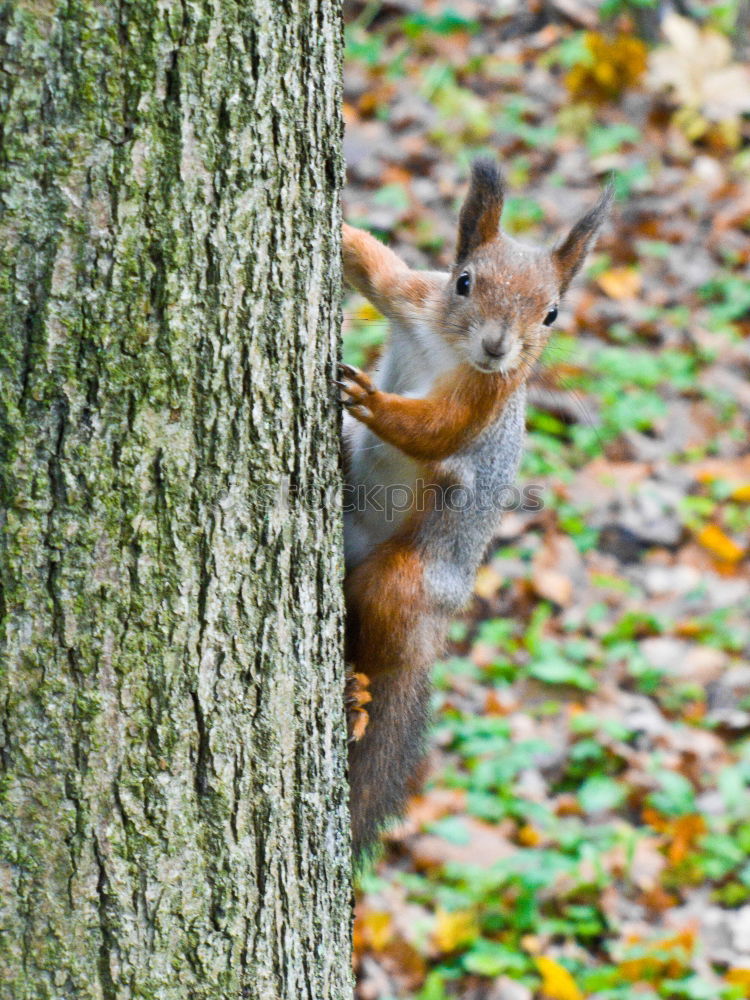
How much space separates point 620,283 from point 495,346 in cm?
420

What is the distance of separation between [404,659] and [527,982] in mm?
1347

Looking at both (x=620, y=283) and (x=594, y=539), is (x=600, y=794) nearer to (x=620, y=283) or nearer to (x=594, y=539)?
(x=594, y=539)

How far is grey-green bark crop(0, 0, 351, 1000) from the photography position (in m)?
1.52

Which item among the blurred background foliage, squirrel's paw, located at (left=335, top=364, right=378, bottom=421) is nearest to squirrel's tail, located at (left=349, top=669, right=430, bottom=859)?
the blurred background foliage

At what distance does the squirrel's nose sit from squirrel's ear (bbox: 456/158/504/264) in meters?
0.31

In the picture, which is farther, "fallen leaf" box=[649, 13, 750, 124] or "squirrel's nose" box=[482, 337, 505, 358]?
"fallen leaf" box=[649, 13, 750, 124]

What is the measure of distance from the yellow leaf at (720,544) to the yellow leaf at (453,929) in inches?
90.4

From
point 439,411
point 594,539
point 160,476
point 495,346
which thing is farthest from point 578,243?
point 594,539

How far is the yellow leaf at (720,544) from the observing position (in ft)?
16.9

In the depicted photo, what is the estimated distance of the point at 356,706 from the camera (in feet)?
8.30

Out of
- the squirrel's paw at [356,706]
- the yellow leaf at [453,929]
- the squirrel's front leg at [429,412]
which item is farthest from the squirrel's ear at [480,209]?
the yellow leaf at [453,929]

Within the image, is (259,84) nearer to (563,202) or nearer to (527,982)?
(527,982)

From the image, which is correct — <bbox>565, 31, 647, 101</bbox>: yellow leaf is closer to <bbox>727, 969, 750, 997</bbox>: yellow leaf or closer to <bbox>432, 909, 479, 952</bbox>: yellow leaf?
<bbox>432, 909, 479, 952</bbox>: yellow leaf

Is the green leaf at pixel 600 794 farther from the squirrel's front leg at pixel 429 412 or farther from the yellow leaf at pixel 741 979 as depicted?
the squirrel's front leg at pixel 429 412
